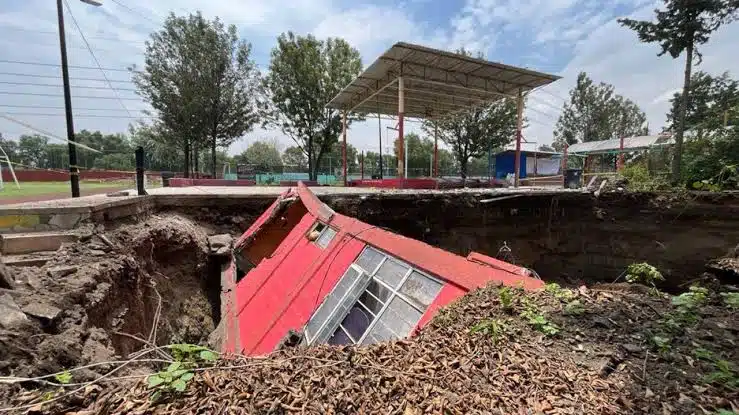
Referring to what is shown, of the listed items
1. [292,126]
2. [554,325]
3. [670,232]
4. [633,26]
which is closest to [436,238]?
[670,232]

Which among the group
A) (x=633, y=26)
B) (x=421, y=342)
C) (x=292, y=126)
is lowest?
(x=421, y=342)

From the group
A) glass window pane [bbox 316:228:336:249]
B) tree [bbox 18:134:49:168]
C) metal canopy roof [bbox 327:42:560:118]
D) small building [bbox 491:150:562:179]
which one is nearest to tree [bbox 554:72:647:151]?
small building [bbox 491:150:562:179]

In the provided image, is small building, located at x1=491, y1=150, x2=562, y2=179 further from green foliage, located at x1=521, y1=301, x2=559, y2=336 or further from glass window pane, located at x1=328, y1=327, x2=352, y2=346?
green foliage, located at x1=521, y1=301, x2=559, y2=336

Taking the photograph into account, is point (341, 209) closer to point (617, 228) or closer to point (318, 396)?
point (318, 396)

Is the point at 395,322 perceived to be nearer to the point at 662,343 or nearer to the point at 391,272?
the point at 391,272

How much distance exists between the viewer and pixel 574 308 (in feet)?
7.12

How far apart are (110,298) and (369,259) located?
103 inches

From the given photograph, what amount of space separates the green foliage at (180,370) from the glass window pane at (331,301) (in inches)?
72.4

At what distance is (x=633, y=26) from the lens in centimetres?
1005

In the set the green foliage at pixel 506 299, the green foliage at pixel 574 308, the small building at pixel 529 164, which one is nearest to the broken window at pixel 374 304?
the green foliage at pixel 506 299

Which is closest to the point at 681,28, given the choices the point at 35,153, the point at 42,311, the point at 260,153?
the point at 42,311

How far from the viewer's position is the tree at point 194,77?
15.8 metres

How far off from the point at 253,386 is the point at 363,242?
277cm

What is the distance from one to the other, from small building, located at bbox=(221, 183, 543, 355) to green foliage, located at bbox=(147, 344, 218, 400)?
3.07 feet
